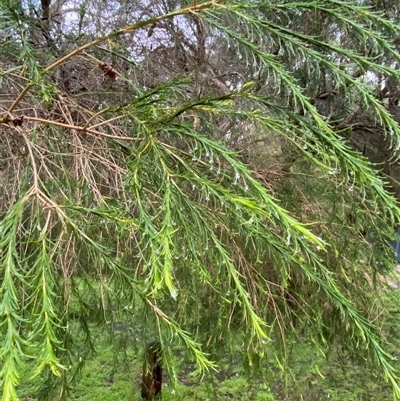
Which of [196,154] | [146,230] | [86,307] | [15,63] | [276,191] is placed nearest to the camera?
[146,230]

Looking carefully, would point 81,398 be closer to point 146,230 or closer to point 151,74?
point 151,74

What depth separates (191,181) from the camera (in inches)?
56.2

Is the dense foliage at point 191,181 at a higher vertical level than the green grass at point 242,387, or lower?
higher

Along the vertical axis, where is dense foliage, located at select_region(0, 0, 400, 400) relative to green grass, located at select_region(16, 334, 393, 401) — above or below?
above

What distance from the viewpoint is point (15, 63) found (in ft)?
10.2

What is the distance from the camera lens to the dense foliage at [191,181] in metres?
1.41

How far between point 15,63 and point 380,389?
19.0ft

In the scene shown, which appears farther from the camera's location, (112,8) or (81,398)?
(81,398)

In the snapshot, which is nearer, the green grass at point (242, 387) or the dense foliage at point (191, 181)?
the dense foliage at point (191, 181)

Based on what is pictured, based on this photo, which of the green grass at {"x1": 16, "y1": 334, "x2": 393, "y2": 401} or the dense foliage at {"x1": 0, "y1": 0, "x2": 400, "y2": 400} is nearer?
the dense foliage at {"x1": 0, "y1": 0, "x2": 400, "y2": 400}

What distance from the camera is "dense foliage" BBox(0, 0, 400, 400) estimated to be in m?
1.41

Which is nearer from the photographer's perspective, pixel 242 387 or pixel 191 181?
pixel 191 181

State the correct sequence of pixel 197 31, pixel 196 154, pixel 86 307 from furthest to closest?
pixel 197 31 → pixel 86 307 → pixel 196 154

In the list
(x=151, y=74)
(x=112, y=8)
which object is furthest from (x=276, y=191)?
(x=112, y=8)
